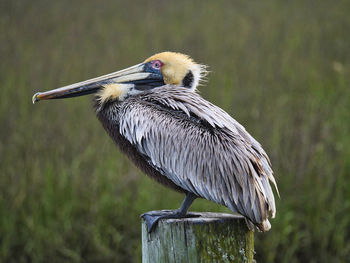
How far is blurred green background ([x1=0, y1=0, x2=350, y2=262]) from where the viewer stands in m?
4.50

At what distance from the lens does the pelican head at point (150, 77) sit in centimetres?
319

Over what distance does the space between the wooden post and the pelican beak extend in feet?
3.86

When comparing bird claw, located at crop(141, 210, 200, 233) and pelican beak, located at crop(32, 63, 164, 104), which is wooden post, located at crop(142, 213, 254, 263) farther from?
pelican beak, located at crop(32, 63, 164, 104)

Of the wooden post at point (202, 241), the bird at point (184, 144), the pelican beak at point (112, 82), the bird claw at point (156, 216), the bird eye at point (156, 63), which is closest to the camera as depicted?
the wooden post at point (202, 241)

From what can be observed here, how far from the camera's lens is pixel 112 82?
10.5 feet

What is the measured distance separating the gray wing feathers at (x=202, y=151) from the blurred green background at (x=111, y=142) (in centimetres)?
171

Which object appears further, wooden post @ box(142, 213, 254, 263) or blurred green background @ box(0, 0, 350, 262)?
blurred green background @ box(0, 0, 350, 262)

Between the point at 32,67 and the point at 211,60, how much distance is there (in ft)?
7.90

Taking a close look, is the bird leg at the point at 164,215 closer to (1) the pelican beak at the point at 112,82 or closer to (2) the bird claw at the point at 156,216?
(2) the bird claw at the point at 156,216

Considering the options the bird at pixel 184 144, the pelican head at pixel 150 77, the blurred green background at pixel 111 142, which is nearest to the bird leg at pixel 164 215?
the bird at pixel 184 144

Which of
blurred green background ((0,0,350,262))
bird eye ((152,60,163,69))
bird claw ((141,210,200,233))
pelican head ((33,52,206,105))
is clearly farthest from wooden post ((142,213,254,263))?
blurred green background ((0,0,350,262))

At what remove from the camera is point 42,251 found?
441 centimetres

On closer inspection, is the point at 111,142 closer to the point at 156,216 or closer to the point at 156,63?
the point at 156,63

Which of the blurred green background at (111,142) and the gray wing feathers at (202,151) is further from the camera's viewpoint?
the blurred green background at (111,142)
